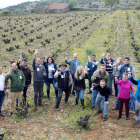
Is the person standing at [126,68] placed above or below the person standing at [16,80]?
above

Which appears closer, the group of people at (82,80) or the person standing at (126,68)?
the group of people at (82,80)

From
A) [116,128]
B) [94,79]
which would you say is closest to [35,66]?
[94,79]

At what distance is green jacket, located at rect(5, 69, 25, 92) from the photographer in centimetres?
559

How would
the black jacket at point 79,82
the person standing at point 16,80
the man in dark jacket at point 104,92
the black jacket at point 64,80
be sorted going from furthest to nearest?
1. the black jacket at point 64,80
2. the black jacket at point 79,82
3. the person standing at point 16,80
4. the man in dark jacket at point 104,92

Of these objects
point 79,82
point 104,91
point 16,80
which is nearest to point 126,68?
point 104,91

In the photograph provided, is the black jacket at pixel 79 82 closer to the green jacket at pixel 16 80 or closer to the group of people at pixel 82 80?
the group of people at pixel 82 80

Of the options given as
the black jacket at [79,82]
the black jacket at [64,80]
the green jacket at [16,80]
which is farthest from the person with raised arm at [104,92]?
the green jacket at [16,80]

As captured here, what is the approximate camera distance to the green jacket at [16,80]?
5.59 metres

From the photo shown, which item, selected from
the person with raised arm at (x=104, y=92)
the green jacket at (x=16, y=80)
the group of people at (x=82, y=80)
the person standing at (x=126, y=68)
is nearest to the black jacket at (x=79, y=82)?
the group of people at (x=82, y=80)

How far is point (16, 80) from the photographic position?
221 inches

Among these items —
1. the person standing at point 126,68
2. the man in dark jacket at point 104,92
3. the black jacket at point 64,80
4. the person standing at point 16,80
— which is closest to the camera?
the man in dark jacket at point 104,92

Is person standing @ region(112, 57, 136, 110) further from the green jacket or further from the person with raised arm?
the green jacket

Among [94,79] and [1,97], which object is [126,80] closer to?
[94,79]

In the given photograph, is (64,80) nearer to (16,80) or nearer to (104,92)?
(104,92)
